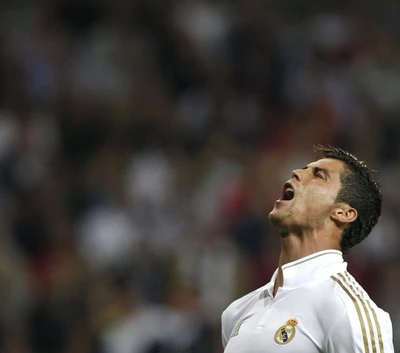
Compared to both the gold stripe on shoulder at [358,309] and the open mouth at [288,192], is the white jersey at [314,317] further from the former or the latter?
the open mouth at [288,192]

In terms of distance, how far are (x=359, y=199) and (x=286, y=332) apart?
2.69 ft

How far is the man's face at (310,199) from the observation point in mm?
4684

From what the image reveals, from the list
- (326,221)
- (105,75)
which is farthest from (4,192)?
(326,221)

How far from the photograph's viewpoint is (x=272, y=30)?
10.9 m

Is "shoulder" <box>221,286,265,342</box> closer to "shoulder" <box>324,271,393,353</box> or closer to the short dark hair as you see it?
the short dark hair

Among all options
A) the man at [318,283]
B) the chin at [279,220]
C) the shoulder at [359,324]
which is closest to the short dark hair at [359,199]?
the man at [318,283]

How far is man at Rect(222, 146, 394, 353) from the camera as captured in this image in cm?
406

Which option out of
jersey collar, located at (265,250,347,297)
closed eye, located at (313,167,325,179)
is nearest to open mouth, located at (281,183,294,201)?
closed eye, located at (313,167,325,179)

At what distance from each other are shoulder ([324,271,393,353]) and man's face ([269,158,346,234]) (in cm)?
57

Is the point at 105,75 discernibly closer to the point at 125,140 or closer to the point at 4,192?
the point at 125,140

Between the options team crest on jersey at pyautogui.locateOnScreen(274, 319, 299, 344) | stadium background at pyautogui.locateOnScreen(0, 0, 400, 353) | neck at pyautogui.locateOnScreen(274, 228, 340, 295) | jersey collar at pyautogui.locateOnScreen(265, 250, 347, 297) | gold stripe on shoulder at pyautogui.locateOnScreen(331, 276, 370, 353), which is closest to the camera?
gold stripe on shoulder at pyautogui.locateOnScreen(331, 276, 370, 353)

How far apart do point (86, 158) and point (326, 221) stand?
5369 millimetres

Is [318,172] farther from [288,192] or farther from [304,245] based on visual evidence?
[304,245]

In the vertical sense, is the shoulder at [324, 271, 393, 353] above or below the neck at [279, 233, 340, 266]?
below
